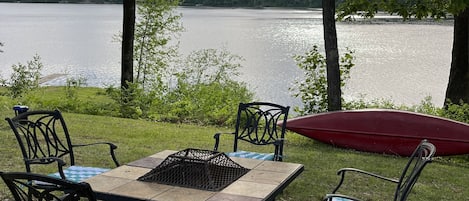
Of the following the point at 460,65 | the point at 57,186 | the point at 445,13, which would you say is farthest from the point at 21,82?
the point at 57,186

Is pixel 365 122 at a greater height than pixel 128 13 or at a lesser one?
lesser

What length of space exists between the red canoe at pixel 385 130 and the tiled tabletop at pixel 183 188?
3.44 m

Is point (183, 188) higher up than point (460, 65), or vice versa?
point (183, 188)

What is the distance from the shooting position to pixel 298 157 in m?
6.24

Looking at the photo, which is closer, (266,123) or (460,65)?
(266,123)

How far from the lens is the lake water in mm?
13820

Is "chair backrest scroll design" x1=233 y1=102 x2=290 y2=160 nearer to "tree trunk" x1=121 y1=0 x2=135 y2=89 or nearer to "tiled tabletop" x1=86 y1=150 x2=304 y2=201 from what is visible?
"tiled tabletop" x1=86 y1=150 x2=304 y2=201

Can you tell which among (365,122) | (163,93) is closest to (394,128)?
(365,122)

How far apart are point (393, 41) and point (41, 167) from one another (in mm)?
21598

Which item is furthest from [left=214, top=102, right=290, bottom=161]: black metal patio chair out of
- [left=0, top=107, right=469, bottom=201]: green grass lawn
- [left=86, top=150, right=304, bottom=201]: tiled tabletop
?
[left=86, top=150, right=304, bottom=201]: tiled tabletop

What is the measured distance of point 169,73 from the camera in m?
13.4

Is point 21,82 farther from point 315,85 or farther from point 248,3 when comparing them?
point 248,3

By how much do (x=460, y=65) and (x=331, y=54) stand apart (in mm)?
3652

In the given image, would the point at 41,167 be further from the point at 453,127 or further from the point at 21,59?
the point at 21,59
